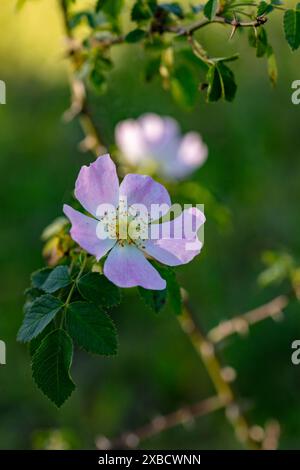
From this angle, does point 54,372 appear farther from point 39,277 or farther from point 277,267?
point 277,267

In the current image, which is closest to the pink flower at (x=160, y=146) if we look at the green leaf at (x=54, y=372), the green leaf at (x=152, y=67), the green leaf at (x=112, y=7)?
the green leaf at (x=152, y=67)

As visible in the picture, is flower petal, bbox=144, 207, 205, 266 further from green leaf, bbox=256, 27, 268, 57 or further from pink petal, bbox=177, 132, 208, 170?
pink petal, bbox=177, 132, 208, 170

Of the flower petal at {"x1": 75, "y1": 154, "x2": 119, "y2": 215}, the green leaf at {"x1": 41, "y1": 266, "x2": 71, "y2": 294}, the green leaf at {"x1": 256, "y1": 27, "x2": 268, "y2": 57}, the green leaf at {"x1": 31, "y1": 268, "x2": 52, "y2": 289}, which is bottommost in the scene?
the green leaf at {"x1": 31, "y1": 268, "x2": 52, "y2": 289}

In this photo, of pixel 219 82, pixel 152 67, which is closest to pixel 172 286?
pixel 219 82

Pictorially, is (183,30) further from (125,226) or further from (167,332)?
(167,332)

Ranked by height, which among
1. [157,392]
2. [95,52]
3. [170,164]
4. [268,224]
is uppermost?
[95,52]

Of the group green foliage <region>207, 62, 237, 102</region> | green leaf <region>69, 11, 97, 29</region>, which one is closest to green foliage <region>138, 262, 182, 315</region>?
green foliage <region>207, 62, 237, 102</region>
